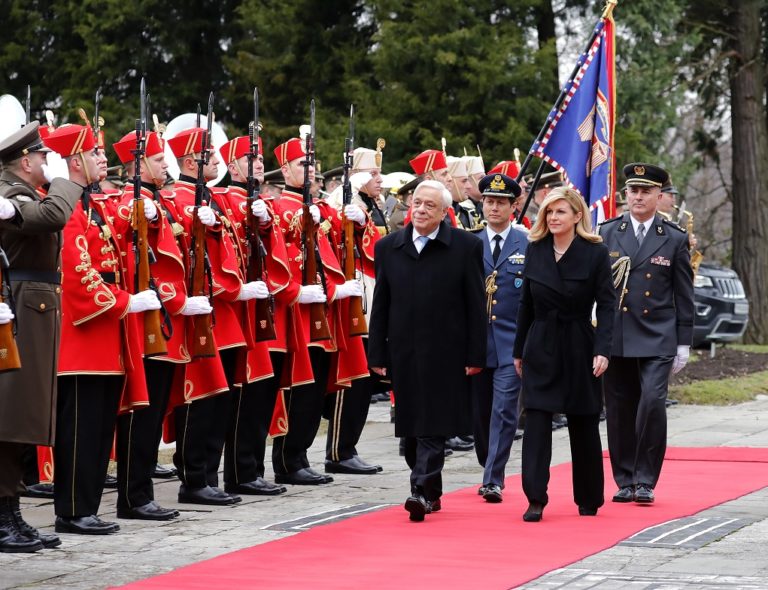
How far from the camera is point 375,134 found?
2392cm

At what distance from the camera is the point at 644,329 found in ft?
32.2

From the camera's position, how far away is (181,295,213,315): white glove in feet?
30.0

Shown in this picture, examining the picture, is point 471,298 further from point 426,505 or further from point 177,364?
point 177,364

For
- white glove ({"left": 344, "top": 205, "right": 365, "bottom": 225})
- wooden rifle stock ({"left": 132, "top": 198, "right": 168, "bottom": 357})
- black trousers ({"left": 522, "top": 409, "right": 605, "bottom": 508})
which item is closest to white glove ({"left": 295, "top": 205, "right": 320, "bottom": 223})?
white glove ({"left": 344, "top": 205, "right": 365, "bottom": 225})

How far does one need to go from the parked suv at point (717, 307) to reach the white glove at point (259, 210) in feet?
44.6

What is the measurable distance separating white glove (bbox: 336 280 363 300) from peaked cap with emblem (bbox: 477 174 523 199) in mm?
1195

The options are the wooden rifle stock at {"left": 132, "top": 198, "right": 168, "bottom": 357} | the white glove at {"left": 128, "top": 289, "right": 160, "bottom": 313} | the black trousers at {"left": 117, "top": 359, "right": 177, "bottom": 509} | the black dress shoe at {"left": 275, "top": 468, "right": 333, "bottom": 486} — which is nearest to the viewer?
the white glove at {"left": 128, "top": 289, "right": 160, "bottom": 313}

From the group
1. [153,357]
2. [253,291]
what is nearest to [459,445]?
[253,291]

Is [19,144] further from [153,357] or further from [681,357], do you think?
[681,357]

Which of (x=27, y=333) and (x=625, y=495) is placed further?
(x=625, y=495)

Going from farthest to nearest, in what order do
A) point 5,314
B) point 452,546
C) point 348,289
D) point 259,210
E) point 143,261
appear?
point 348,289 < point 259,210 < point 143,261 < point 452,546 < point 5,314

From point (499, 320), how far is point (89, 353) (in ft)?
9.57

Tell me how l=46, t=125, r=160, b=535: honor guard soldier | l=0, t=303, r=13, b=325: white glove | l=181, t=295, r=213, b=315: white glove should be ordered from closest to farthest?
l=0, t=303, r=13, b=325: white glove
l=46, t=125, r=160, b=535: honor guard soldier
l=181, t=295, r=213, b=315: white glove

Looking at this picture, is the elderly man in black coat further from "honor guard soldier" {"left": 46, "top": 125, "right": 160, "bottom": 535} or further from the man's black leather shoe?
"honor guard soldier" {"left": 46, "top": 125, "right": 160, "bottom": 535}
